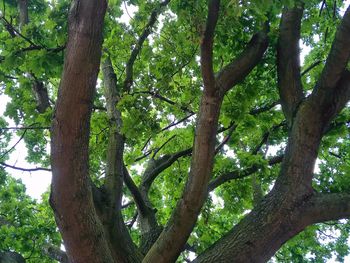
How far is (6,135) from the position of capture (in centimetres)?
824

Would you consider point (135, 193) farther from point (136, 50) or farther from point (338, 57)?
point (338, 57)

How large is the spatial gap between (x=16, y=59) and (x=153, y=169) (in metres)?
3.07

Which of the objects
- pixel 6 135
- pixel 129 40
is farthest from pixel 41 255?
pixel 129 40

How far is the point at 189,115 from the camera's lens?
267 inches

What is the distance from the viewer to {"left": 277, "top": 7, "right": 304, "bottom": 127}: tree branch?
474 cm

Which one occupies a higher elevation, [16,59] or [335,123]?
[16,59]

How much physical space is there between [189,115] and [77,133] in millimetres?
3681

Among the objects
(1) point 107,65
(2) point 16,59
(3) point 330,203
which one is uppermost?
(1) point 107,65

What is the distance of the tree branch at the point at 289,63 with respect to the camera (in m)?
4.74

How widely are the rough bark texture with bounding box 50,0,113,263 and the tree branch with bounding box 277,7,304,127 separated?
8.03 ft

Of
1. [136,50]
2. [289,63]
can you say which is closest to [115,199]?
[136,50]

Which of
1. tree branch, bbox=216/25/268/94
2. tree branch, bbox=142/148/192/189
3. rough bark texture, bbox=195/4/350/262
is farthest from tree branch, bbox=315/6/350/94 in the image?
tree branch, bbox=142/148/192/189

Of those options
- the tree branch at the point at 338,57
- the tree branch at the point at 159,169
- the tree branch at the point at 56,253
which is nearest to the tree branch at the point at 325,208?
the tree branch at the point at 338,57

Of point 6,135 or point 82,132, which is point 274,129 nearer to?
point 82,132
